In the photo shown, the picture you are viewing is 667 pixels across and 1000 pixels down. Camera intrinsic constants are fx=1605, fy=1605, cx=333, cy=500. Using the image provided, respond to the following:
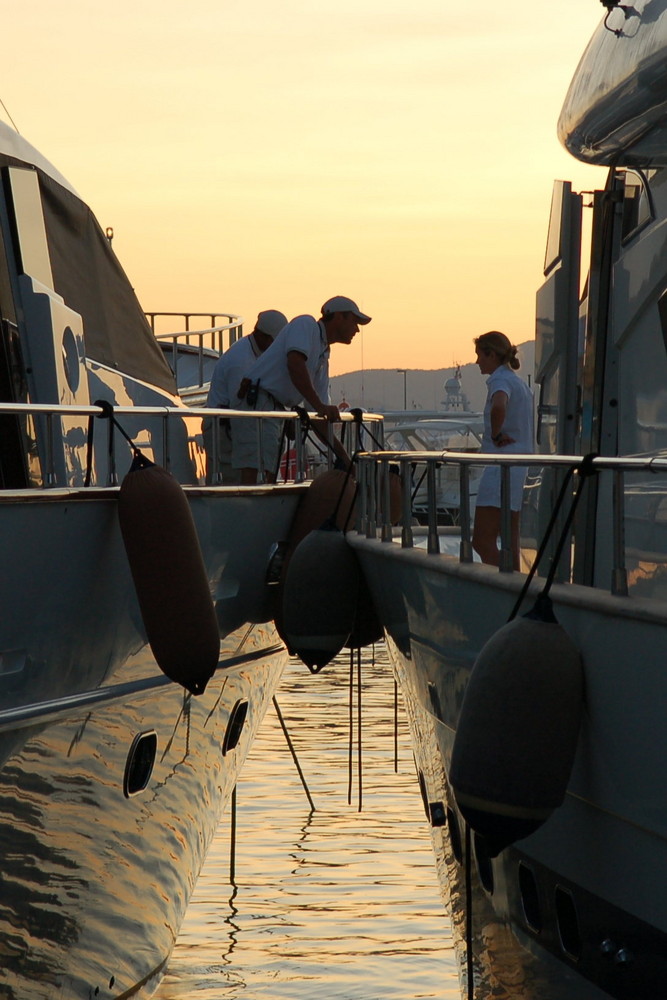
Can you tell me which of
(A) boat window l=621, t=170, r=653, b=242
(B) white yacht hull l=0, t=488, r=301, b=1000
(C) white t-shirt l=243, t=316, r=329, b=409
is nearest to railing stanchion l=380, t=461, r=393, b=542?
(B) white yacht hull l=0, t=488, r=301, b=1000

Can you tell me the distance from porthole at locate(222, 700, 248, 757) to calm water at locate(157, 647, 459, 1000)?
1.35m

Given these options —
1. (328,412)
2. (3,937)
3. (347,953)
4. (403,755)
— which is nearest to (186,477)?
(328,412)

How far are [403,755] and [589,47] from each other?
976cm

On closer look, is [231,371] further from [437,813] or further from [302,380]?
[437,813]

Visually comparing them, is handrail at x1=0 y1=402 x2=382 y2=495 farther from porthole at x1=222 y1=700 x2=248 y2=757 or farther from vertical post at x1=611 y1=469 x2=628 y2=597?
vertical post at x1=611 y1=469 x2=628 y2=597

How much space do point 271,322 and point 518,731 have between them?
5477 mm

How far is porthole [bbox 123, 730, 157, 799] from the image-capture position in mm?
7598

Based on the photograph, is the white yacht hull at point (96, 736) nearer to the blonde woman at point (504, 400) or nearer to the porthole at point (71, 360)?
the porthole at point (71, 360)

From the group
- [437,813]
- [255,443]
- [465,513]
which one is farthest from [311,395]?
[465,513]

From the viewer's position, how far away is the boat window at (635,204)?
6219 mm

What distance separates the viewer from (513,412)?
25.4ft

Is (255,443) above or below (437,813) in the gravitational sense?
above

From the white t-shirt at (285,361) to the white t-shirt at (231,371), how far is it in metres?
0.34

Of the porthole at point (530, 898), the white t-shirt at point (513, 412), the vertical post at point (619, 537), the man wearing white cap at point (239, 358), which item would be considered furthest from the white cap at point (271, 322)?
the vertical post at point (619, 537)
